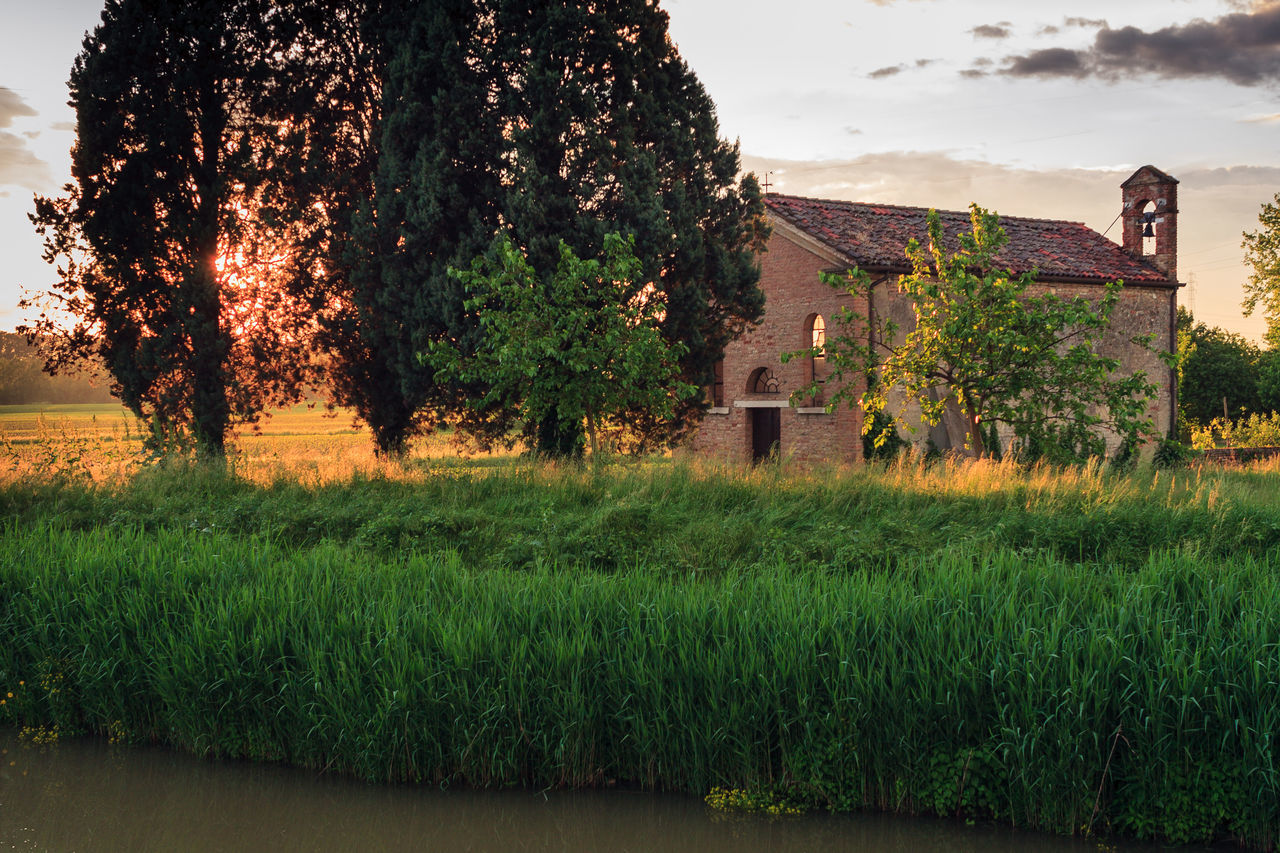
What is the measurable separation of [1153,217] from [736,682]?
1104 inches

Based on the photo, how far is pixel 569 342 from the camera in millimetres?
15812

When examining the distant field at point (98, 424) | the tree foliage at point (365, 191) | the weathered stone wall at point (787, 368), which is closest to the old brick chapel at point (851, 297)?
the weathered stone wall at point (787, 368)

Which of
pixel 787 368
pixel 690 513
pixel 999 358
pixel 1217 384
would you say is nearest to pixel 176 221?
pixel 690 513

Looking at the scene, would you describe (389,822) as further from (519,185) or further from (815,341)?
(815,341)

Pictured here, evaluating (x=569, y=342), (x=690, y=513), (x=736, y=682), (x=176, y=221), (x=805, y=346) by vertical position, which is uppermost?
(x=176, y=221)

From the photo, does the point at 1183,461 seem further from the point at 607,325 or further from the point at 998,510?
the point at 607,325

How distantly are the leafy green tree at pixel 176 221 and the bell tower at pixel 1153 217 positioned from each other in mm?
24957

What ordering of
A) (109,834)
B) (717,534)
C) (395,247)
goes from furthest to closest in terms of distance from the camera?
(395,247) < (717,534) < (109,834)

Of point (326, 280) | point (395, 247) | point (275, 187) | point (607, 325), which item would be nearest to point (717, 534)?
point (607, 325)

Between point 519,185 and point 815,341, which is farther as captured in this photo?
point 815,341

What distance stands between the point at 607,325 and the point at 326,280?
24.8ft

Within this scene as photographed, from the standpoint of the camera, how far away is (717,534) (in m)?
10.3

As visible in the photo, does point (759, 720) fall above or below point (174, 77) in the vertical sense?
below

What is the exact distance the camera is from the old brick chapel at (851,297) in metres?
22.6
